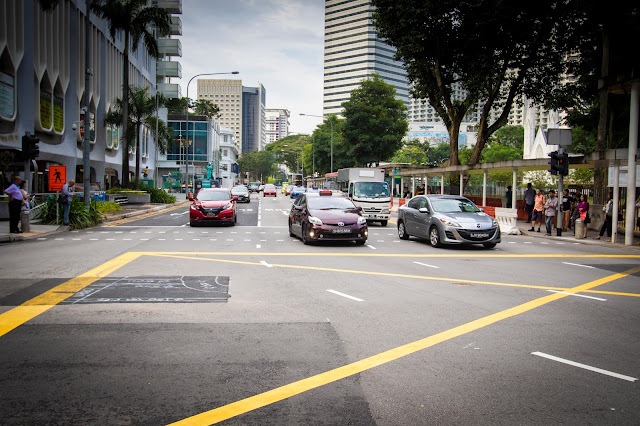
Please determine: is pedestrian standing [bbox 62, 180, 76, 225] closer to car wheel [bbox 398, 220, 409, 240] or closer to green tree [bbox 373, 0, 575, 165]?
car wheel [bbox 398, 220, 409, 240]

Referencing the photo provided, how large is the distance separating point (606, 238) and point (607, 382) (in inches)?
680

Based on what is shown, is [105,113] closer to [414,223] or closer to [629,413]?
[414,223]

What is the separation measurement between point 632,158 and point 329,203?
9.60 meters

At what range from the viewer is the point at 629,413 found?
3.98 m

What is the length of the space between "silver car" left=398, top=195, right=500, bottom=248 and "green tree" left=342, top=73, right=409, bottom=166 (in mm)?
46202

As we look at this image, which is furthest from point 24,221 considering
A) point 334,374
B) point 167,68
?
point 167,68

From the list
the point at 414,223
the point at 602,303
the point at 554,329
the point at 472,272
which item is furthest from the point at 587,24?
the point at 554,329

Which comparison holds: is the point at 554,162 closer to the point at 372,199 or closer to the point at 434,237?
the point at 434,237

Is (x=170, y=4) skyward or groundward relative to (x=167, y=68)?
skyward

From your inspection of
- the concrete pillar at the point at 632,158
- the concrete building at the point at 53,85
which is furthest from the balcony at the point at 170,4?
the concrete pillar at the point at 632,158

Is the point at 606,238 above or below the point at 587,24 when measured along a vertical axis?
below

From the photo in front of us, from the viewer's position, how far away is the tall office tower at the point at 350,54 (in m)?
171

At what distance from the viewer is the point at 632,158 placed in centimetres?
1678

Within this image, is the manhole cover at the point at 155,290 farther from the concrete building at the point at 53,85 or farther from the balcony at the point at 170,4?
the balcony at the point at 170,4
